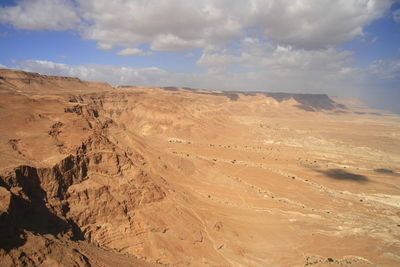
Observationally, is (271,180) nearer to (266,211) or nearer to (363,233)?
(266,211)

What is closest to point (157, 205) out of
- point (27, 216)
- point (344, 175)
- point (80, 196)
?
point (80, 196)

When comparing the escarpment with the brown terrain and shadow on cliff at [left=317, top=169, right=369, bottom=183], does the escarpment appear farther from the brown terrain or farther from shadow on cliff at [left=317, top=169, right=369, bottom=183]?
shadow on cliff at [left=317, top=169, right=369, bottom=183]

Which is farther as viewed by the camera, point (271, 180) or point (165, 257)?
point (271, 180)

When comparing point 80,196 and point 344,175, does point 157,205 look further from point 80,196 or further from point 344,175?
point 344,175

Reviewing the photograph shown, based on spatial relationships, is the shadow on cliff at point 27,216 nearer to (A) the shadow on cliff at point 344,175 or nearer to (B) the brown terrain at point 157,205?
(B) the brown terrain at point 157,205

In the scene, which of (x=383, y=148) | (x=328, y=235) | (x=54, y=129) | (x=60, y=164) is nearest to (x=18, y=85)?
(x=54, y=129)

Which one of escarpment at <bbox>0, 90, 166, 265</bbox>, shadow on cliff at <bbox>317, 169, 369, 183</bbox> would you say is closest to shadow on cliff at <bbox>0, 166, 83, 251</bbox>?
escarpment at <bbox>0, 90, 166, 265</bbox>
